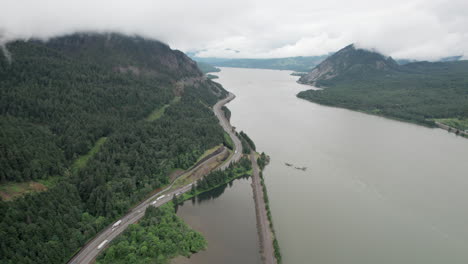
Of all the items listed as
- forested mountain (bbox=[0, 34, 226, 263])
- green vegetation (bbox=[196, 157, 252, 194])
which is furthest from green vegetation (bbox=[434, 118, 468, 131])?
forested mountain (bbox=[0, 34, 226, 263])

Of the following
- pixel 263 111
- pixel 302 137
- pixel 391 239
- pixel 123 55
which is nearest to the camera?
pixel 391 239

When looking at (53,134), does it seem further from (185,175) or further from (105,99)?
(185,175)

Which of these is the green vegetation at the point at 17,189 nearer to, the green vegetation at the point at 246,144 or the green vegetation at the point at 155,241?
the green vegetation at the point at 155,241


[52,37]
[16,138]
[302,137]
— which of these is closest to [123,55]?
[52,37]

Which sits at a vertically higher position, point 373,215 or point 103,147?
point 103,147

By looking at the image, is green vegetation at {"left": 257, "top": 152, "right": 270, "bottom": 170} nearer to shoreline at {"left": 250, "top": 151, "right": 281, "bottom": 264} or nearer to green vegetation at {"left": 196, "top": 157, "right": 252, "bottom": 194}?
green vegetation at {"left": 196, "top": 157, "right": 252, "bottom": 194}

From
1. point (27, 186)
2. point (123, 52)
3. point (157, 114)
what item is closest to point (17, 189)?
point (27, 186)

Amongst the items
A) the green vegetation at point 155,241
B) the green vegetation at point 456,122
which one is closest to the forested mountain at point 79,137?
the green vegetation at point 155,241

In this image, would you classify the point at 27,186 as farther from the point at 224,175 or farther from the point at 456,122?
the point at 456,122
